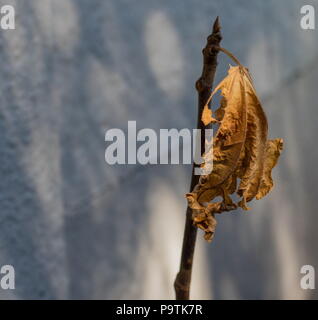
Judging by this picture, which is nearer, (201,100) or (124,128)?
(201,100)

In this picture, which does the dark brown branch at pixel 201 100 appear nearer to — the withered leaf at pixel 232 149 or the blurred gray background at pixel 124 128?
the withered leaf at pixel 232 149

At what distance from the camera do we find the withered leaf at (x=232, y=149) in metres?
0.60

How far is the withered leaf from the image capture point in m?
0.60

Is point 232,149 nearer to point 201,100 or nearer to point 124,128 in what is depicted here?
point 201,100

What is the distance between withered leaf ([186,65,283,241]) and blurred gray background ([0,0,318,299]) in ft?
1.44

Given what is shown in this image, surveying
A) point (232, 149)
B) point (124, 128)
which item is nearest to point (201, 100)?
point (232, 149)

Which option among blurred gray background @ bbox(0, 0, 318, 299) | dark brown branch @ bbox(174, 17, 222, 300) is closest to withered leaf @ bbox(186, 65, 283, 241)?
dark brown branch @ bbox(174, 17, 222, 300)

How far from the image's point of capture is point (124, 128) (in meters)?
1.05

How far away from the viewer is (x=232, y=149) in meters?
0.60

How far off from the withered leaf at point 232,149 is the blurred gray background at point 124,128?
0.44m

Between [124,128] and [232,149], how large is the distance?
47 centimetres

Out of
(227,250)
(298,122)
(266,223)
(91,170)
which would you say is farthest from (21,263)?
(298,122)

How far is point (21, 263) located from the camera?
0.97m

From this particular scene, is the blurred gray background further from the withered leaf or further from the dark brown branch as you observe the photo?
the withered leaf
